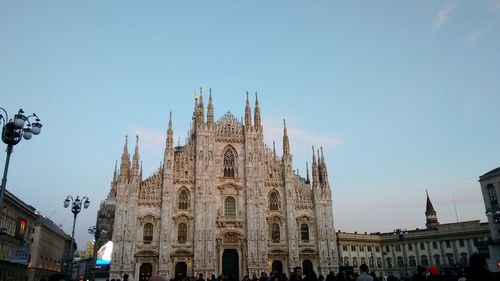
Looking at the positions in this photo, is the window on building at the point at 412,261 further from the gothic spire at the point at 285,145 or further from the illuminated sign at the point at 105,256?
the illuminated sign at the point at 105,256

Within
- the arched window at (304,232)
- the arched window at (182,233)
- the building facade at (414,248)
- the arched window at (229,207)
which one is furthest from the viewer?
the building facade at (414,248)

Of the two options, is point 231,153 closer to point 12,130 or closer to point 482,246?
point 482,246

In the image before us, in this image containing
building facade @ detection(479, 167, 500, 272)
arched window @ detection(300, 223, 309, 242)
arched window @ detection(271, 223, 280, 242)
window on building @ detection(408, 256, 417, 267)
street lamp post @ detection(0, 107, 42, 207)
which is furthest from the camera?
window on building @ detection(408, 256, 417, 267)

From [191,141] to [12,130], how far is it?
3257 cm

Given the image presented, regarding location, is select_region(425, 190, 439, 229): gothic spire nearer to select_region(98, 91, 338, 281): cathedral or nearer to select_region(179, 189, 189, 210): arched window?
select_region(98, 91, 338, 281): cathedral

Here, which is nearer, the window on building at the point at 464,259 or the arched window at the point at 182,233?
the arched window at the point at 182,233

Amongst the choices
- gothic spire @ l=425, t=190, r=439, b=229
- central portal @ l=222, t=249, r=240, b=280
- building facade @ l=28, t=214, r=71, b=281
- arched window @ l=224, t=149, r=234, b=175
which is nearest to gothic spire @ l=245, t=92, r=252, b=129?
arched window @ l=224, t=149, r=234, b=175

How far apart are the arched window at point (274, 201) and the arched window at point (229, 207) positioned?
4411 mm

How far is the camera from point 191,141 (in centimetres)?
4819

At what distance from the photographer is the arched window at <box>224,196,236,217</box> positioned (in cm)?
4588

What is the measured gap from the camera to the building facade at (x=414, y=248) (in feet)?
202

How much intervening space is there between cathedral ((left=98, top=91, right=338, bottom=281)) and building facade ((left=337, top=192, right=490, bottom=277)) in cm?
2027

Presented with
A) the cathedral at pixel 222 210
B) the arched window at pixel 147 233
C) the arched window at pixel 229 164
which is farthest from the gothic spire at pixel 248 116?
→ the arched window at pixel 147 233

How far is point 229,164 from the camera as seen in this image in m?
47.9
